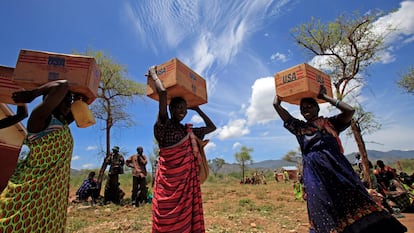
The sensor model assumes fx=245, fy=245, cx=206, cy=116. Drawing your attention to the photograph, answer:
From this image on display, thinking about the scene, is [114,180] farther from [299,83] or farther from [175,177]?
[299,83]

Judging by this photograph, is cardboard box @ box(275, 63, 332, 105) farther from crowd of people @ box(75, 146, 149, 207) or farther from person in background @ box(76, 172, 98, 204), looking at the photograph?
person in background @ box(76, 172, 98, 204)

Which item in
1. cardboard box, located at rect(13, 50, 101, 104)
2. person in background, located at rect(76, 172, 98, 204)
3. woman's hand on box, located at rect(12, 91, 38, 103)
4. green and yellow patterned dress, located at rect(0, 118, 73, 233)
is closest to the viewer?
green and yellow patterned dress, located at rect(0, 118, 73, 233)

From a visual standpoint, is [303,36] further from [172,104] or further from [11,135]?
[11,135]

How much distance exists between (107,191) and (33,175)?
26.5 ft

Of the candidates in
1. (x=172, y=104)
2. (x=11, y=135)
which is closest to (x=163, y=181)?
(x=172, y=104)

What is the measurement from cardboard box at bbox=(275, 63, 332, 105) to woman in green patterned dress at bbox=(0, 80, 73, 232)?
7.25 ft

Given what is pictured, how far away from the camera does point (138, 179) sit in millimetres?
8570

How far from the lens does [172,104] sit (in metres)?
2.79

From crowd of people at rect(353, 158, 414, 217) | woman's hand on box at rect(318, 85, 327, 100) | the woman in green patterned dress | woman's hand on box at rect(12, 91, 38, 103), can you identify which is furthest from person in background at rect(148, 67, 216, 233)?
crowd of people at rect(353, 158, 414, 217)

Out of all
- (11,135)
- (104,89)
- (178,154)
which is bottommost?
(178,154)

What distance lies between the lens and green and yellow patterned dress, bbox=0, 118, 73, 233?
1.60 m

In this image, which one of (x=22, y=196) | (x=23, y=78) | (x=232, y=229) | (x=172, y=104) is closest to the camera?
(x=22, y=196)

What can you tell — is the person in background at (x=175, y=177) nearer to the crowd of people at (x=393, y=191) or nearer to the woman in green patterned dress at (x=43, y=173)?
the woman in green patterned dress at (x=43, y=173)

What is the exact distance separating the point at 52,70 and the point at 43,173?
87cm
